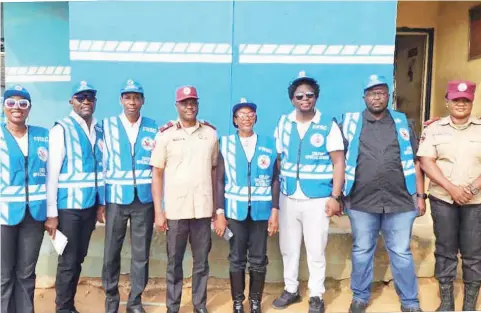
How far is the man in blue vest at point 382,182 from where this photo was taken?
11.1 feet

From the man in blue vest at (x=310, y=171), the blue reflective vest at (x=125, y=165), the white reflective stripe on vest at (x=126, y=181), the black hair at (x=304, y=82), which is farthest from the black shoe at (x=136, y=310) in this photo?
the black hair at (x=304, y=82)

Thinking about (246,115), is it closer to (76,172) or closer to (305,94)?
(305,94)

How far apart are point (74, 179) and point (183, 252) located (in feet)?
3.15

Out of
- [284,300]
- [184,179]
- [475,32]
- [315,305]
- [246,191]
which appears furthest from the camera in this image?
[475,32]

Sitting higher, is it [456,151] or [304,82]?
[304,82]

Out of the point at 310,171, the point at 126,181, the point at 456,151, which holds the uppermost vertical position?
the point at 456,151

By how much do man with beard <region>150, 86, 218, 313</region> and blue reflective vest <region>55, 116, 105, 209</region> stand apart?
462mm

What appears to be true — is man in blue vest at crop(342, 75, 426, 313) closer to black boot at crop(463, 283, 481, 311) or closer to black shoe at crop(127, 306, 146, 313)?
black boot at crop(463, 283, 481, 311)

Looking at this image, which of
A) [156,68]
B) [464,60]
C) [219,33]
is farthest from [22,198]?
[464,60]

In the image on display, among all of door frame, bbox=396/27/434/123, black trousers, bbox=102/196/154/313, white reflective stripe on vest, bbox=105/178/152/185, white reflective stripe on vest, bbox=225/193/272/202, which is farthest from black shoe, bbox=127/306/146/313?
door frame, bbox=396/27/434/123

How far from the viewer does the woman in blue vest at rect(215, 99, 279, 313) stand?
11.2 ft

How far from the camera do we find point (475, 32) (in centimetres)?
609

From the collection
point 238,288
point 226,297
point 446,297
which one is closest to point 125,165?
point 238,288

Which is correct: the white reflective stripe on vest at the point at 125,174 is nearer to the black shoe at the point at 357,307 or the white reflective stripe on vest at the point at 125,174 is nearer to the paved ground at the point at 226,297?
the paved ground at the point at 226,297
